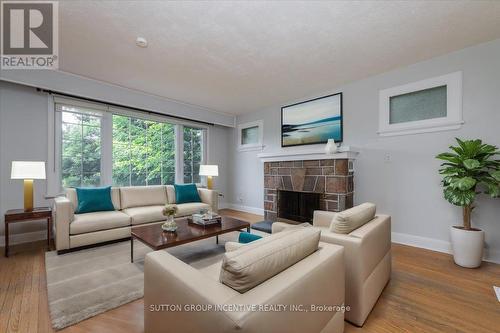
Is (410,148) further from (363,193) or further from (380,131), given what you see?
(363,193)

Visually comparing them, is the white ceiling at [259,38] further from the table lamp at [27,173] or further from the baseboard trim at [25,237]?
the baseboard trim at [25,237]

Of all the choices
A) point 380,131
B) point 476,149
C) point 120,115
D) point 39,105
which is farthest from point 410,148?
point 39,105

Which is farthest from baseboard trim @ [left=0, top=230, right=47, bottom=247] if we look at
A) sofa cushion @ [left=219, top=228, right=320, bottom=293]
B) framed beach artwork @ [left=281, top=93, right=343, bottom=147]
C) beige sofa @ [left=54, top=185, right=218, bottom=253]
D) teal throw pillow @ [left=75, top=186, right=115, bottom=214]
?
framed beach artwork @ [left=281, top=93, right=343, bottom=147]

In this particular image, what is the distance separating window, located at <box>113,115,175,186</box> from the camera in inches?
168

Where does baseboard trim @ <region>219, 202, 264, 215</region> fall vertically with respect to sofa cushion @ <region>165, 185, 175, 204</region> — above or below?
below

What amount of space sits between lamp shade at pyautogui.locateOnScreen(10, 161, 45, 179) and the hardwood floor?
1.02 m

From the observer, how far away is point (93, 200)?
3.30 meters

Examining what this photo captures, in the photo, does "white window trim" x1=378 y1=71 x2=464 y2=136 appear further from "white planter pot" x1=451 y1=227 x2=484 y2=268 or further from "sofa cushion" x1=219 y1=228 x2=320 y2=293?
"sofa cushion" x1=219 y1=228 x2=320 y2=293

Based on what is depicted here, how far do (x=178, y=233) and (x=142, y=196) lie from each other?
1834 mm

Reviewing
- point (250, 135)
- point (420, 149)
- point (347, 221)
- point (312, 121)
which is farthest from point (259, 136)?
point (347, 221)

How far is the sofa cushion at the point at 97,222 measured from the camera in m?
2.82

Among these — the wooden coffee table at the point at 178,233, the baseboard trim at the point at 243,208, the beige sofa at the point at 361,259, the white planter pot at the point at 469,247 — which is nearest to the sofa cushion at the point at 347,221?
the beige sofa at the point at 361,259

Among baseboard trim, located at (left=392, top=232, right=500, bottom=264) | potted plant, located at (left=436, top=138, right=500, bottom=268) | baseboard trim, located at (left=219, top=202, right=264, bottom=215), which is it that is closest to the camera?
potted plant, located at (left=436, top=138, right=500, bottom=268)

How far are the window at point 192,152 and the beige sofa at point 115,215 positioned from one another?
1075mm
